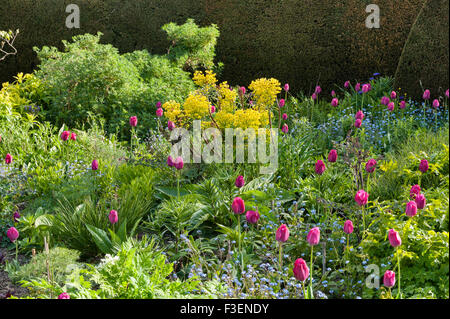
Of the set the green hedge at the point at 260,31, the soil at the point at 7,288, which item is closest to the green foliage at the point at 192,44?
the green hedge at the point at 260,31

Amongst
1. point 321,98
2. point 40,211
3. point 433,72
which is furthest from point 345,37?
point 40,211

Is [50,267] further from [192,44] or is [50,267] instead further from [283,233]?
[192,44]

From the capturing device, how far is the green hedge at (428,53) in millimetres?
5367

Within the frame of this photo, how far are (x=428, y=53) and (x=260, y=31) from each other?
8.85 feet

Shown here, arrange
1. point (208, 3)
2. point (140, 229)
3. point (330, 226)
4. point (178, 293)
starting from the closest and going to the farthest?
point (178, 293), point (330, 226), point (140, 229), point (208, 3)

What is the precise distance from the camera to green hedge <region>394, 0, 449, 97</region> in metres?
5.37

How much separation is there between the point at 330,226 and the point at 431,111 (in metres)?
2.57

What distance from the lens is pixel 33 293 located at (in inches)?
126

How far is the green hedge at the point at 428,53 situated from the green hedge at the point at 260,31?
146cm

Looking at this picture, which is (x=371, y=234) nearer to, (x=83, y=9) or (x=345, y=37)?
(x=345, y=37)

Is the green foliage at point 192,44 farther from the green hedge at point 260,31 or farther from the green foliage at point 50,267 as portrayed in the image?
the green foliage at point 50,267

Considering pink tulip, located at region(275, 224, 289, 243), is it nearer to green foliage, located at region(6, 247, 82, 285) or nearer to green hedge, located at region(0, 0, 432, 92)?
green foliage, located at region(6, 247, 82, 285)

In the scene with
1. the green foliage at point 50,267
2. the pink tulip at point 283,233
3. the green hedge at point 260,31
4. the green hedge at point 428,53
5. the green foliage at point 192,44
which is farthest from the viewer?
the green hedge at point 260,31

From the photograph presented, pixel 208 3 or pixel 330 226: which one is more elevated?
pixel 208 3
